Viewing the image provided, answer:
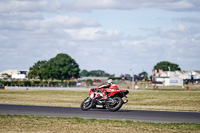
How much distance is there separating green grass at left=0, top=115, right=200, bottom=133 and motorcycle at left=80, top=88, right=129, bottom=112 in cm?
508

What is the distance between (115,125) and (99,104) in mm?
7645

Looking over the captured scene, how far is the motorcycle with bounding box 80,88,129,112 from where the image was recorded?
2322cm

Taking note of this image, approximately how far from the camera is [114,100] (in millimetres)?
23328

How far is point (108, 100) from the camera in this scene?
23562 millimetres

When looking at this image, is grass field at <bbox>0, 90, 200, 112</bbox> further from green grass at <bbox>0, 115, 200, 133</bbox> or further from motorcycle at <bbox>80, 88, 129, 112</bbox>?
green grass at <bbox>0, 115, 200, 133</bbox>

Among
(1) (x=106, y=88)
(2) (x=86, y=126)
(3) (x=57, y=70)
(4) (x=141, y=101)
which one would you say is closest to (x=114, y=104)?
(1) (x=106, y=88)

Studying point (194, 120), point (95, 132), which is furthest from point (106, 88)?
point (95, 132)

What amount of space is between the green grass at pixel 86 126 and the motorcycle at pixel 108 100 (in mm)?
5077

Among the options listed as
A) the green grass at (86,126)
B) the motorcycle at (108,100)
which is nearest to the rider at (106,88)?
the motorcycle at (108,100)

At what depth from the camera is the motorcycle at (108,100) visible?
2322 centimetres

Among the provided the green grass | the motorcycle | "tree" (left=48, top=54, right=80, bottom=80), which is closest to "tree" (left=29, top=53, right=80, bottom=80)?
"tree" (left=48, top=54, right=80, bottom=80)

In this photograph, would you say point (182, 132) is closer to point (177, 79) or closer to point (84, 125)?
point (84, 125)

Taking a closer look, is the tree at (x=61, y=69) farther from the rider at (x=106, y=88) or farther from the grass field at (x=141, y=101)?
the rider at (x=106, y=88)

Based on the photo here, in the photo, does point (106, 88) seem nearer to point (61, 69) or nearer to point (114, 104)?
point (114, 104)
